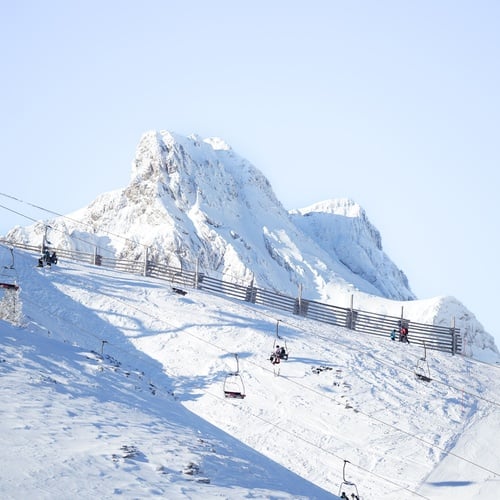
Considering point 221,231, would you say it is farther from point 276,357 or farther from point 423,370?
point 276,357

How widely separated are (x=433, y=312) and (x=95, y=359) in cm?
6513

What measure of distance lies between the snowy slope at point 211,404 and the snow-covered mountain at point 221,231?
190ft

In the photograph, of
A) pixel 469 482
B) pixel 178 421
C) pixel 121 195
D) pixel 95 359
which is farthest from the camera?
pixel 121 195

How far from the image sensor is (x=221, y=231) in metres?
125

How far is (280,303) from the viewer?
44.2 m

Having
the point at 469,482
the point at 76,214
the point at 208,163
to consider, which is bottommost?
the point at 469,482

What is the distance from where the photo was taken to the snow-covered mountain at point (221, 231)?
114000mm

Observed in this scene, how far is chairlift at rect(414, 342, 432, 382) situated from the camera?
3306 centimetres

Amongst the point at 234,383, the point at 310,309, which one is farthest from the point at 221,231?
the point at 234,383

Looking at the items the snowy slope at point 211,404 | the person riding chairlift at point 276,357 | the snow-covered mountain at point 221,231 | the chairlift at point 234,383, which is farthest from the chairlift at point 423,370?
the snow-covered mountain at point 221,231

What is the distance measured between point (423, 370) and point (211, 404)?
43.9ft

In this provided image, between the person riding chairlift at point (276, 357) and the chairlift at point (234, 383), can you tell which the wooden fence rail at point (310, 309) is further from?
the chairlift at point (234, 383)

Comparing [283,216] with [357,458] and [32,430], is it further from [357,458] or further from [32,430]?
[32,430]

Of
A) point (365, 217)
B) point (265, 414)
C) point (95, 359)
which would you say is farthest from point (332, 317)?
point (365, 217)
